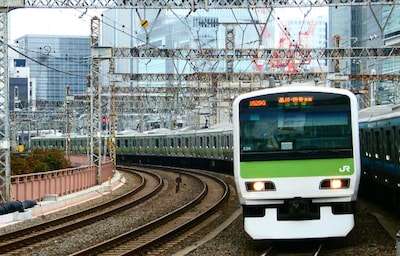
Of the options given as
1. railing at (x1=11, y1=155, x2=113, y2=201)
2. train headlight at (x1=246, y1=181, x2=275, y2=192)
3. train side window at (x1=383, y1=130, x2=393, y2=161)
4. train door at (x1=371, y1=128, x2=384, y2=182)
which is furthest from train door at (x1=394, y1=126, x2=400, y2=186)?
railing at (x1=11, y1=155, x2=113, y2=201)

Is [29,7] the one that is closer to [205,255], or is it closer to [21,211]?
[21,211]

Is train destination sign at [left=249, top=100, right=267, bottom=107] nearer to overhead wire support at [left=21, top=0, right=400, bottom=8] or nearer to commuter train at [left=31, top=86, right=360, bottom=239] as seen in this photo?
commuter train at [left=31, top=86, right=360, bottom=239]

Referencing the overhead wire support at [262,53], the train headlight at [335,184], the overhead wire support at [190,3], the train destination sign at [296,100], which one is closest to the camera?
the train headlight at [335,184]

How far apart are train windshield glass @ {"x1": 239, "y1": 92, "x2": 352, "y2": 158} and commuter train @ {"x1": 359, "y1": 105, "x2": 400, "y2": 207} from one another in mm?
3076

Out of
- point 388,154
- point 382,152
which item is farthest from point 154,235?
point 382,152

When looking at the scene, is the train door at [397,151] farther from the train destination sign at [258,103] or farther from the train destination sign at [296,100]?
the train destination sign at [258,103]

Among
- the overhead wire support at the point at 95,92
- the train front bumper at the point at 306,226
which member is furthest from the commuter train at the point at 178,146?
the train front bumper at the point at 306,226

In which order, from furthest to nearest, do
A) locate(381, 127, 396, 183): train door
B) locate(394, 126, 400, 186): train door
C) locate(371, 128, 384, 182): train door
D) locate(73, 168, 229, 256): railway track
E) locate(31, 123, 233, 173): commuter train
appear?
locate(31, 123, 233, 173): commuter train < locate(371, 128, 384, 182): train door < locate(381, 127, 396, 183): train door < locate(394, 126, 400, 186): train door < locate(73, 168, 229, 256): railway track

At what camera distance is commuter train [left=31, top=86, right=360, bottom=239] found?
10.7 meters

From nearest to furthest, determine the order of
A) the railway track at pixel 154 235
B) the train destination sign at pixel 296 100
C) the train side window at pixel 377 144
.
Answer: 1. the train destination sign at pixel 296 100
2. the railway track at pixel 154 235
3. the train side window at pixel 377 144

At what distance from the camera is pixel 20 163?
25.4m

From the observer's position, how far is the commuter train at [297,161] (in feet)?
35.1

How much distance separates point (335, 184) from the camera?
1074 centimetres

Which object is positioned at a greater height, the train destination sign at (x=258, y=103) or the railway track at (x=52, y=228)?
the train destination sign at (x=258, y=103)
